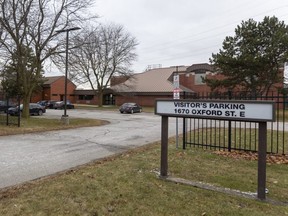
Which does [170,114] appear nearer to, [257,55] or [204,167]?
[204,167]

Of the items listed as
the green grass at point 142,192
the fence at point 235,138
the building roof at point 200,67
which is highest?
the building roof at point 200,67

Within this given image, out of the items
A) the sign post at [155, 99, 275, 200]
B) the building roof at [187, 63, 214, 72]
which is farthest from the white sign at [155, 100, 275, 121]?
the building roof at [187, 63, 214, 72]

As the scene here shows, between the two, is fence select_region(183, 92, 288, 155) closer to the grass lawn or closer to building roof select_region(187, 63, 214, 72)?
the grass lawn

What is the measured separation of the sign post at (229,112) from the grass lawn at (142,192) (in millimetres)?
581

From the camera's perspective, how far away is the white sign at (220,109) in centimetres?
486

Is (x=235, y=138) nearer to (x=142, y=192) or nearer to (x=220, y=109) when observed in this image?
(x=220, y=109)

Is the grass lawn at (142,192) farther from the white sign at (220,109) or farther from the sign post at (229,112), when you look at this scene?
the white sign at (220,109)

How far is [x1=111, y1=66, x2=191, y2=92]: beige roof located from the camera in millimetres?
51966

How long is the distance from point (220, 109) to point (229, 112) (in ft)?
0.66

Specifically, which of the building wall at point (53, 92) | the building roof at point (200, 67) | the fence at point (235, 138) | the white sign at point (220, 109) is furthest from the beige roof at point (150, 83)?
the white sign at point (220, 109)

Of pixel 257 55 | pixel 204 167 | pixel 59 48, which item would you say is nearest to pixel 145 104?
pixel 257 55

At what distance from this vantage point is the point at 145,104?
5331cm

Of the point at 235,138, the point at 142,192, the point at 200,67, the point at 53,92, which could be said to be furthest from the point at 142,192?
the point at 53,92

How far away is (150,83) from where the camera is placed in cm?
5472
